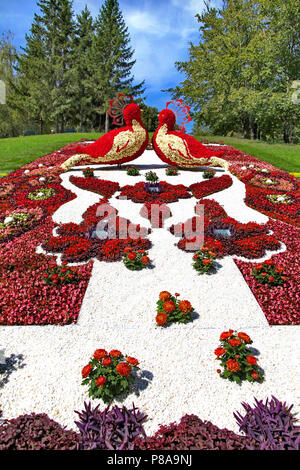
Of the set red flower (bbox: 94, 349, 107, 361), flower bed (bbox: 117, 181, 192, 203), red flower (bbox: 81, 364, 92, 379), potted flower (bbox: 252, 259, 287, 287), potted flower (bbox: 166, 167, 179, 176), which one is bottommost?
red flower (bbox: 81, 364, 92, 379)

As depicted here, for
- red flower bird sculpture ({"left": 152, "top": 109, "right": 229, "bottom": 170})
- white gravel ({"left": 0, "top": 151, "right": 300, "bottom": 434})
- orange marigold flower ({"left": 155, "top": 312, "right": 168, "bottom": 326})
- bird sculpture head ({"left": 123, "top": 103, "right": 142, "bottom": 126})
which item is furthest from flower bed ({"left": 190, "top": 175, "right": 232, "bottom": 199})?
orange marigold flower ({"left": 155, "top": 312, "right": 168, "bottom": 326})

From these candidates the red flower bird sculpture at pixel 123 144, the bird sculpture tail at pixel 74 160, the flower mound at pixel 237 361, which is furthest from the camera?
the bird sculpture tail at pixel 74 160

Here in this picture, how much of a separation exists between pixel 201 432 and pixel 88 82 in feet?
137

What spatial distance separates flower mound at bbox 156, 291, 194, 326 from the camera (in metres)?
4.88

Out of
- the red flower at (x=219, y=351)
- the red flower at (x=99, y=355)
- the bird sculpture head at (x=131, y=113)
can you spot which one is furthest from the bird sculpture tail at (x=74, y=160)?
the red flower at (x=219, y=351)

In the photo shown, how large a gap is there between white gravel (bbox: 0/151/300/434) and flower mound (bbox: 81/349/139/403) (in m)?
0.16

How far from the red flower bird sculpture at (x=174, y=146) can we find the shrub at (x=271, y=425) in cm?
1020

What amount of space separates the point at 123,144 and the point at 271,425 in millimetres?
10712

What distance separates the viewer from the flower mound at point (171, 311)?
192 inches

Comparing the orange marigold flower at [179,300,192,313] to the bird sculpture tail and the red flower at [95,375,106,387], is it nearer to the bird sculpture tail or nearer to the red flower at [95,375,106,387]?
the red flower at [95,375,106,387]

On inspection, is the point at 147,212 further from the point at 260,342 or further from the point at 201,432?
the point at 201,432

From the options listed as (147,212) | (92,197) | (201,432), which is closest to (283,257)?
(147,212)

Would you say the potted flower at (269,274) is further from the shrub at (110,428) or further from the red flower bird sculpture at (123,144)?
the red flower bird sculpture at (123,144)

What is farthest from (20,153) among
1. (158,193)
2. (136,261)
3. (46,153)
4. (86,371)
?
(86,371)
